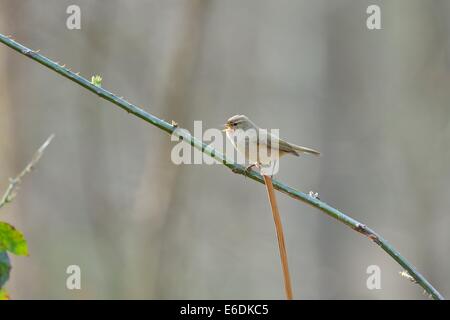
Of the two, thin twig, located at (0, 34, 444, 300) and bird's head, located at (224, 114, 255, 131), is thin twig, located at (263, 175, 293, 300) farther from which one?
bird's head, located at (224, 114, 255, 131)

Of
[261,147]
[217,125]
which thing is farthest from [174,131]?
[217,125]

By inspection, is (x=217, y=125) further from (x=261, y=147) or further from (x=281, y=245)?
(x=281, y=245)

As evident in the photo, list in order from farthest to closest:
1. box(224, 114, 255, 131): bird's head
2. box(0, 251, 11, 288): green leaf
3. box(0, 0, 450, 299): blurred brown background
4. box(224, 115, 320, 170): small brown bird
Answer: box(0, 0, 450, 299): blurred brown background
box(224, 114, 255, 131): bird's head
box(224, 115, 320, 170): small brown bird
box(0, 251, 11, 288): green leaf

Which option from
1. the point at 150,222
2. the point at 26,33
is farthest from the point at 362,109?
the point at 26,33

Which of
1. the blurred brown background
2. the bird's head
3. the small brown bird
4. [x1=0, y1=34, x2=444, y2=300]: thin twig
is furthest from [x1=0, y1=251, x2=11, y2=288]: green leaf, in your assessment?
the blurred brown background

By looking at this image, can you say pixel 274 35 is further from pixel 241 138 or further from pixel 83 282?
pixel 241 138

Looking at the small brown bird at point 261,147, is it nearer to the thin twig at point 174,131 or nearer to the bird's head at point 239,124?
the bird's head at point 239,124
